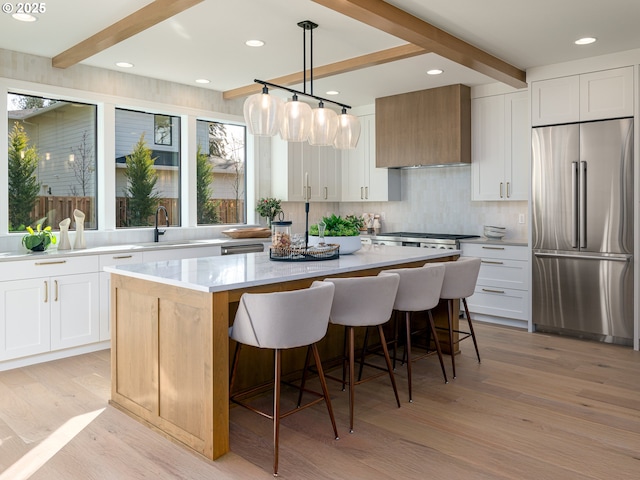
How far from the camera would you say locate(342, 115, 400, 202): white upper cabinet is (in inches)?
269

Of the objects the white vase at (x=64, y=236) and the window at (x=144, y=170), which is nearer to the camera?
the white vase at (x=64, y=236)

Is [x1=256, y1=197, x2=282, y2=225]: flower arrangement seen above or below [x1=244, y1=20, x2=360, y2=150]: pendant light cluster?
below

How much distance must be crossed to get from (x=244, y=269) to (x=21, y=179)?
9.30 feet

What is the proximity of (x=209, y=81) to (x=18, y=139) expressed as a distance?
192cm

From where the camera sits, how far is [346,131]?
13.3 feet

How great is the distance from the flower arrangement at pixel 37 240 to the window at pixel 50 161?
140 millimetres

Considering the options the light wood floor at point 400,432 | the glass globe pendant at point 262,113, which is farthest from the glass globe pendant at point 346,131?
the light wood floor at point 400,432

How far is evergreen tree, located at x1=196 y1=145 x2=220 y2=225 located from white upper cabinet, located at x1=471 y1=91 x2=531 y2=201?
3.04 m

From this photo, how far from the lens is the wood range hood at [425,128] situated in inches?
228

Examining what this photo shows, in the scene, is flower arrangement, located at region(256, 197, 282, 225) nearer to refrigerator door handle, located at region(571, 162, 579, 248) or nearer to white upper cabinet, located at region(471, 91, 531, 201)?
white upper cabinet, located at region(471, 91, 531, 201)

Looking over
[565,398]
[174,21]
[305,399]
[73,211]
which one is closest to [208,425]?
[305,399]

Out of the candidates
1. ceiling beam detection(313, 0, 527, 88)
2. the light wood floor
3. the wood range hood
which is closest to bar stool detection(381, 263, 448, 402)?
the light wood floor

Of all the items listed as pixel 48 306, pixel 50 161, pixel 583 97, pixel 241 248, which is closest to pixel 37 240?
pixel 48 306

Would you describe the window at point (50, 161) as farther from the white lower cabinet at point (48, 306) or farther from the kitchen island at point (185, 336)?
the kitchen island at point (185, 336)
